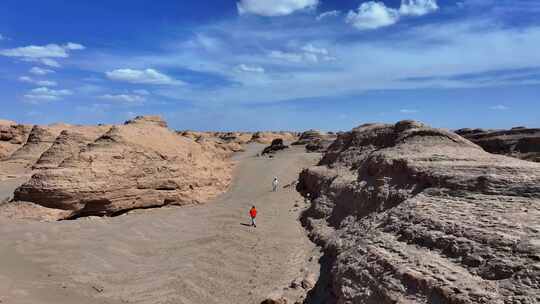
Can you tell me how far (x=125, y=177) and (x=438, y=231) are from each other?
12.4m

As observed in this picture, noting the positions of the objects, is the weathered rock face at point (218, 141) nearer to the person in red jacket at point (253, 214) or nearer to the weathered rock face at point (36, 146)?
the weathered rock face at point (36, 146)

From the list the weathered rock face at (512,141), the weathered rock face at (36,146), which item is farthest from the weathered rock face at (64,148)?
the weathered rock face at (512,141)

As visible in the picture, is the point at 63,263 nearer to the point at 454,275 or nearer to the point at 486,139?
the point at 454,275

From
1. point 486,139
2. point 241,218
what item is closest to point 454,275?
point 241,218

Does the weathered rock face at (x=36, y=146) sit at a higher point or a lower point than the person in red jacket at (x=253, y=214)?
higher

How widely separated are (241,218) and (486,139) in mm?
20451

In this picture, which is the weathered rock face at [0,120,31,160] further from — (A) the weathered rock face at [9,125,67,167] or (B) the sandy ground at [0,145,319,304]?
(B) the sandy ground at [0,145,319,304]

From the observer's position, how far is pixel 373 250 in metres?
7.18

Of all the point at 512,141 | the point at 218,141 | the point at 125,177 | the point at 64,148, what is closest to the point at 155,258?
the point at 125,177

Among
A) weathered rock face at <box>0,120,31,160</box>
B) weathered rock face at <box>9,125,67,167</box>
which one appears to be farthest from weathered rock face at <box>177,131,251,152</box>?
weathered rock face at <box>0,120,31,160</box>

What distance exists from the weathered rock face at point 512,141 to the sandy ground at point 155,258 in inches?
645

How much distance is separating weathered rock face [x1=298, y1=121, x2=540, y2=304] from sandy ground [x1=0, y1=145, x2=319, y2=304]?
5.42ft

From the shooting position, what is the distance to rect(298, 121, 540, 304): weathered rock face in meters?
5.10

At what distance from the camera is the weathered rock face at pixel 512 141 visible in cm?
2452
